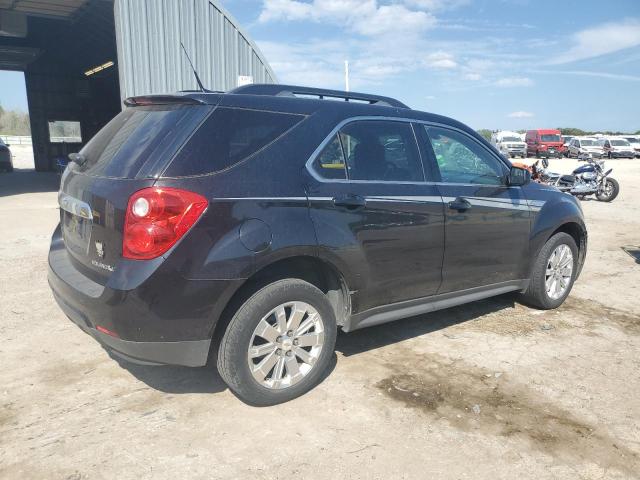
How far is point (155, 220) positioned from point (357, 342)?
211cm

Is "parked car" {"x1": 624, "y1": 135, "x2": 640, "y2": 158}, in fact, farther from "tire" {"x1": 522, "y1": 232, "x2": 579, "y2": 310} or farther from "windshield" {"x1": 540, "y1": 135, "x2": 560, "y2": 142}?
"tire" {"x1": 522, "y1": 232, "x2": 579, "y2": 310}

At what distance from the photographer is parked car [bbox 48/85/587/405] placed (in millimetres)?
2629

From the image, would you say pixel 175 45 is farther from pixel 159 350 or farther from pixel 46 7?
pixel 159 350

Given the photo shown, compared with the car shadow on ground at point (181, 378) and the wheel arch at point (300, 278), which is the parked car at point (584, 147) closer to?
the wheel arch at point (300, 278)

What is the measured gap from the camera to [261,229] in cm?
281

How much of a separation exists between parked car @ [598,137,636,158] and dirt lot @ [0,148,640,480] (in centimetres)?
3901

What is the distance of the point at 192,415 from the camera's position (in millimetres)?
2977

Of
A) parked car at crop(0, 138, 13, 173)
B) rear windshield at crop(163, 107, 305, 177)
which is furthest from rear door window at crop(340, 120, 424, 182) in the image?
parked car at crop(0, 138, 13, 173)

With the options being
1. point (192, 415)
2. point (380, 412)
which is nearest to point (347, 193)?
point (380, 412)

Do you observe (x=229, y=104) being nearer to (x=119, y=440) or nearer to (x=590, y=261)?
(x=119, y=440)

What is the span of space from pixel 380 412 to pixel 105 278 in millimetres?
1743

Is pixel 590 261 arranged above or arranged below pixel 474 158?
below

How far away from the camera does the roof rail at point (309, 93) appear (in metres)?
3.30

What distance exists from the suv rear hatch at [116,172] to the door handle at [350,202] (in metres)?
0.92
